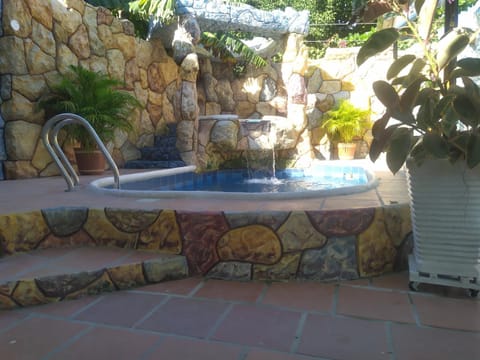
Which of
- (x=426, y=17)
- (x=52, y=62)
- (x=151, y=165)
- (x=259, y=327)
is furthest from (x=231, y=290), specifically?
(x=52, y=62)

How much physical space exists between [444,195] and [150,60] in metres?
5.57

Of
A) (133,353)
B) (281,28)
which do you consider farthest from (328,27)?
(133,353)

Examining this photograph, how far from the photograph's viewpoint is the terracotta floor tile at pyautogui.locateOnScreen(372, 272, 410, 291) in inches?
66.7

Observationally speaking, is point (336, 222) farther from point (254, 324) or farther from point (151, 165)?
point (151, 165)

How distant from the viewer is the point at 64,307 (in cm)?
156

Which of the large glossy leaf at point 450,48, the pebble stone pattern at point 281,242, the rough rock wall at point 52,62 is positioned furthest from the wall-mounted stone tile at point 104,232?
the rough rock wall at point 52,62

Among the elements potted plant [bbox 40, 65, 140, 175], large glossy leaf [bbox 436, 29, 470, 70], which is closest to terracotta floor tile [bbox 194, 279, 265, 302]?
large glossy leaf [bbox 436, 29, 470, 70]

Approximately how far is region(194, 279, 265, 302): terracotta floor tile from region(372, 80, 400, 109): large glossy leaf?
0.99 meters

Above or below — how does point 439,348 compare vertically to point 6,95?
below

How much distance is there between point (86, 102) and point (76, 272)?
3165mm

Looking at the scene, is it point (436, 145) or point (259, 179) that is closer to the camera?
point (436, 145)

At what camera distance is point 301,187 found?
5078 mm

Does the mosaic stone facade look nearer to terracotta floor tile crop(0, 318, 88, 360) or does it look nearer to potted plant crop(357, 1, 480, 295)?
potted plant crop(357, 1, 480, 295)

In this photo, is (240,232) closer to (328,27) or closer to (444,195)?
(444,195)
